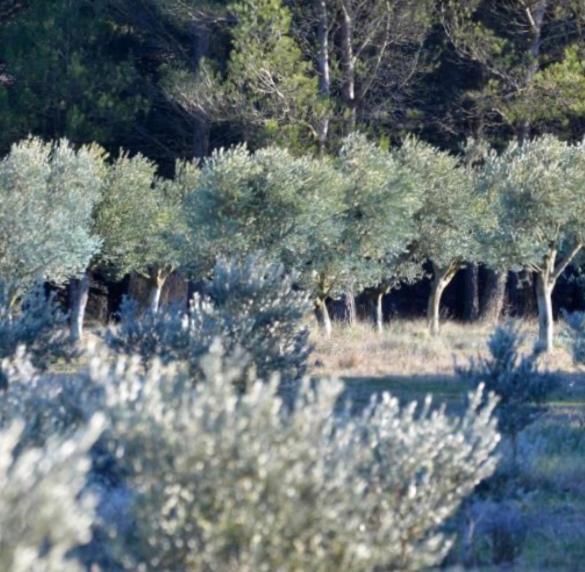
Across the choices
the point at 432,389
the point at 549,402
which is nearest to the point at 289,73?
the point at 432,389

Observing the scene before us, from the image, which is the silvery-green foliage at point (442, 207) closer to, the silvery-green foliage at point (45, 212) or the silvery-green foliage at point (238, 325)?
the silvery-green foliage at point (45, 212)

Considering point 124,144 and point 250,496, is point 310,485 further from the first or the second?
point 124,144

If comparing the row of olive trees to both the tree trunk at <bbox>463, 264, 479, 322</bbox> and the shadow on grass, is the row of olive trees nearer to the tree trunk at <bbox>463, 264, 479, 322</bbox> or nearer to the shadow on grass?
the shadow on grass

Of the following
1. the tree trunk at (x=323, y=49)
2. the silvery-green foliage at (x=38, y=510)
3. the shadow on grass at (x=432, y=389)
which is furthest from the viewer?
the tree trunk at (x=323, y=49)

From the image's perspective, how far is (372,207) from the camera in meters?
23.7

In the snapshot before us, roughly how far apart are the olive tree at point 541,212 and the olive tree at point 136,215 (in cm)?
709

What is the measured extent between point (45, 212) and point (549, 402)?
11.5 m

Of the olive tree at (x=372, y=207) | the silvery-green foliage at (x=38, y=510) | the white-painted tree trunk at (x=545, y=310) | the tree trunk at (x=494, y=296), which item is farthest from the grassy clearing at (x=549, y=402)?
the silvery-green foliage at (x=38, y=510)

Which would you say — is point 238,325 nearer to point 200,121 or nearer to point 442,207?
point 442,207

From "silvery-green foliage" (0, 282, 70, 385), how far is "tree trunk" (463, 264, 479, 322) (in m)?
20.1

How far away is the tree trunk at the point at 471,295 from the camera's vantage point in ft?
103

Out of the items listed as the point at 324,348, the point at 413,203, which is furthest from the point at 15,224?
the point at 413,203

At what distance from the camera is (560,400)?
15.7 m

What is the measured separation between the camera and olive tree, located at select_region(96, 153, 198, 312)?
25453 mm
